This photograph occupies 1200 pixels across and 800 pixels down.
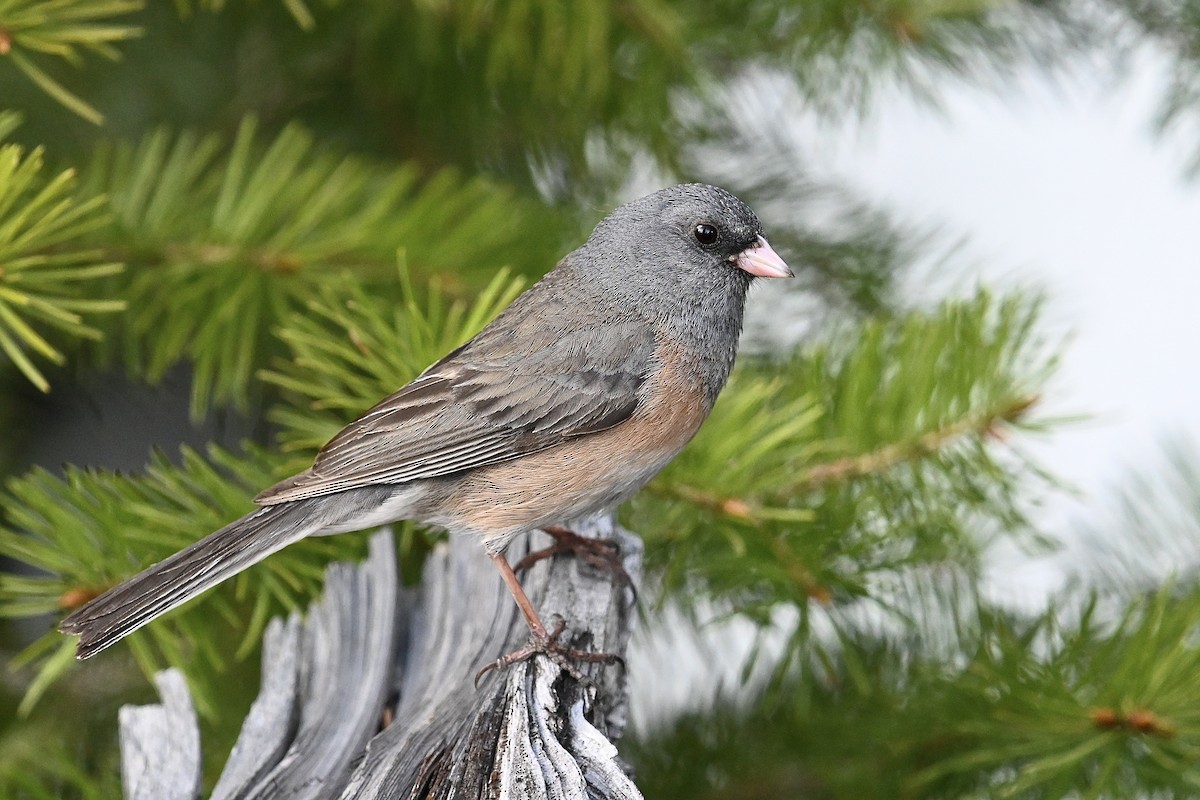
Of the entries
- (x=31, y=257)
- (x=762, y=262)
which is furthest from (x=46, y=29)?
(x=762, y=262)

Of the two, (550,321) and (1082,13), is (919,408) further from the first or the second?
(1082,13)

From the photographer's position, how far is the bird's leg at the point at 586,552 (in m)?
1.50

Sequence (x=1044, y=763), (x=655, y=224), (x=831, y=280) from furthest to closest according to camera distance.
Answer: (x=831, y=280)
(x=655, y=224)
(x=1044, y=763)

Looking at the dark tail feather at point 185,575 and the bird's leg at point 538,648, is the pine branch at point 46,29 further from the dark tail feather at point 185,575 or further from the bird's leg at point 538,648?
the bird's leg at point 538,648

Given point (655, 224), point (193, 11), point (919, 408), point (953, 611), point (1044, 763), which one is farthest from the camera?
point (193, 11)

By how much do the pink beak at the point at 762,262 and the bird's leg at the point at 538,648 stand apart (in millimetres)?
530

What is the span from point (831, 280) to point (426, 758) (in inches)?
46.2

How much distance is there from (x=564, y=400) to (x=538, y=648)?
1.24ft

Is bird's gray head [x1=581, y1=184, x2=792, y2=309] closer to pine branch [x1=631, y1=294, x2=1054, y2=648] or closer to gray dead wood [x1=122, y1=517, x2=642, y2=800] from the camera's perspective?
pine branch [x1=631, y1=294, x2=1054, y2=648]

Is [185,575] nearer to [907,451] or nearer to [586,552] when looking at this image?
[586,552]

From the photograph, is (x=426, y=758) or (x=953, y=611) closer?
(x=426, y=758)

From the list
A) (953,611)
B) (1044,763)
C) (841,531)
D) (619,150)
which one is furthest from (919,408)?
(619,150)

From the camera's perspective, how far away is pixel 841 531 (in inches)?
54.9

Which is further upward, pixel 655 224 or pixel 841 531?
pixel 655 224
